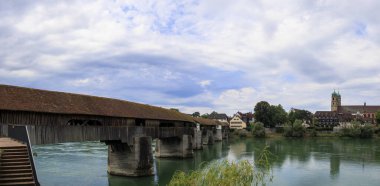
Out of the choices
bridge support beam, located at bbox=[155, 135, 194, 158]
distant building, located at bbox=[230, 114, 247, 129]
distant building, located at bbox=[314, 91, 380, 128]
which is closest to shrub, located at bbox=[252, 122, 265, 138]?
distant building, located at bbox=[314, 91, 380, 128]

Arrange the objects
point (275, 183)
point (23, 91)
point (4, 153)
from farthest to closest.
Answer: point (275, 183) → point (23, 91) → point (4, 153)

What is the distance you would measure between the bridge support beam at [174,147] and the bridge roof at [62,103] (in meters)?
10.5

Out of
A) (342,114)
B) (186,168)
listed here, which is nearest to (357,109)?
(342,114)

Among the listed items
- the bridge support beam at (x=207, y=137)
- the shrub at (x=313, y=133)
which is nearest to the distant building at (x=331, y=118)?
the shrub at (x=313, y=133)

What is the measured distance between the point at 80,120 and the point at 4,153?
11.6 m

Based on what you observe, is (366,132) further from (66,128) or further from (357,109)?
(66,128)

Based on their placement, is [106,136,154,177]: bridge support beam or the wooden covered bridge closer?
the wooden covered bridge

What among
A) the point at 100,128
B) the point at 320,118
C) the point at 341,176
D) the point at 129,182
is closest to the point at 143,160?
the point at 129,182

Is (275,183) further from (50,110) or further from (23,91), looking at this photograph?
(23,91)

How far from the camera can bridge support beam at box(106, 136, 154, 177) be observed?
81.6 ft

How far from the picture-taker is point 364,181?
24844mm

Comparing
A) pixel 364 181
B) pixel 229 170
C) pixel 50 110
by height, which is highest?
pixel 50 110

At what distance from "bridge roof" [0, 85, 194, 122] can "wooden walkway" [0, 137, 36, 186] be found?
636 cm

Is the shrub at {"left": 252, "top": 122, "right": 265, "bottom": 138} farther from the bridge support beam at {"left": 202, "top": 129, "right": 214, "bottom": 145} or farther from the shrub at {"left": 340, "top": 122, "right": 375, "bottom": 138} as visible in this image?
the bridge support beam at {"left": 202, "top": 129, "right": 214, "bottom": 145}
